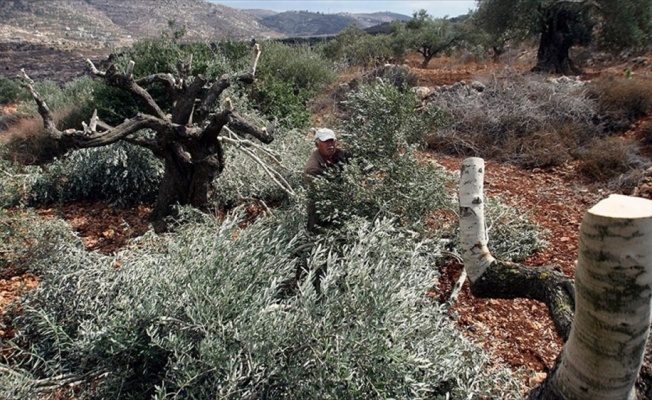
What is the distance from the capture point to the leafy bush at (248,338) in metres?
1.67

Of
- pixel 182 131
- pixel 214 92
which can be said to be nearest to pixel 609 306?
pixel 182 131

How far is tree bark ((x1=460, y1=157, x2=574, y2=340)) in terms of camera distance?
1469 mm

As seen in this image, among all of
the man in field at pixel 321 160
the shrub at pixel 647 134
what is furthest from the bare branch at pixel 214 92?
the shrub at pixel 647 134

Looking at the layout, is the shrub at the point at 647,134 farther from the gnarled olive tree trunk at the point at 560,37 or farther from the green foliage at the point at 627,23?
the gnarled olive tree trunk at the point at 560,37

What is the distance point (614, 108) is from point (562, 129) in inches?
50.3

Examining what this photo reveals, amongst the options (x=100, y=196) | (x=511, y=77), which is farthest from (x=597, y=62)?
(x=100, y=196)

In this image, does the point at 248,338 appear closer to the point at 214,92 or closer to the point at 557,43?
the point at 214,92

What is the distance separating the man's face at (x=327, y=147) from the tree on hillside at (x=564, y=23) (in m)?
10.3

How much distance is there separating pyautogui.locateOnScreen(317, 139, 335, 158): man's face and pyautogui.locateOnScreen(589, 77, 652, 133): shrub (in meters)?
5.51

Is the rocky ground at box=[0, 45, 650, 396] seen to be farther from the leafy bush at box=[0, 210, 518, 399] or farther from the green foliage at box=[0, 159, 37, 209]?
the leafy bush at box=[0, 210, 518, 399]

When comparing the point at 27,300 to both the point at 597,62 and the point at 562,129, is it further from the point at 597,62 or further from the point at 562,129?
the point at 597,62

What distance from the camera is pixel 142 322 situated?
1.90 meters

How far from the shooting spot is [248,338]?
1711 millimetres

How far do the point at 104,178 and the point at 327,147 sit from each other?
10.1 feet
